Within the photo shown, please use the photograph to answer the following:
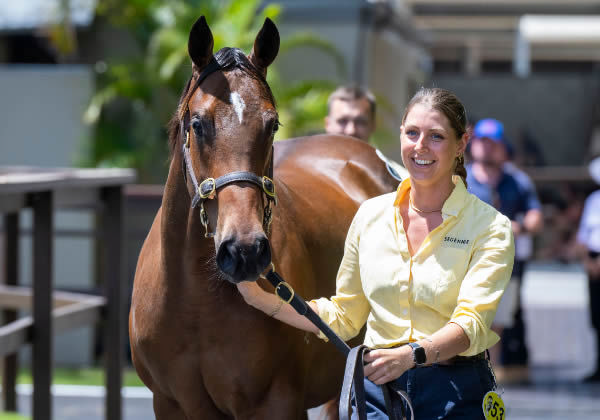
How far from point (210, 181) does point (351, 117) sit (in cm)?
286

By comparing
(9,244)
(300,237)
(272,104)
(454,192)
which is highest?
(272,104)

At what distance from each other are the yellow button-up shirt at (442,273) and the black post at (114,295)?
10.2ft

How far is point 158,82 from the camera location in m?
10.8

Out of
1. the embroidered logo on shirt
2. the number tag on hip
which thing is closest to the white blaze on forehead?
the embroidered logo on shirt

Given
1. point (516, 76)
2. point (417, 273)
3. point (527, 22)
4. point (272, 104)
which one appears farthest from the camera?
point (516, 76)

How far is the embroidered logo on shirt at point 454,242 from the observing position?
294cm

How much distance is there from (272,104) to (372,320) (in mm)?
796

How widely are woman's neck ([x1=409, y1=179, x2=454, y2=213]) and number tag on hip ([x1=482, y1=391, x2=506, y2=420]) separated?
605 mm

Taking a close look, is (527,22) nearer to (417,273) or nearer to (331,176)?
(331,176)

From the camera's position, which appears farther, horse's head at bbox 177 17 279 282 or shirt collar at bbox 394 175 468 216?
shirt collar at bbox 394 175 468 216

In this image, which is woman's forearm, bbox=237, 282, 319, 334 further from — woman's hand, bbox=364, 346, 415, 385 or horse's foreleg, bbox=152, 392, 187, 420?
horse's foreleg, bbox=152, 392, 187, 420

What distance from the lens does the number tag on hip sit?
2883 mm

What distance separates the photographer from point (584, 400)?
7.64m

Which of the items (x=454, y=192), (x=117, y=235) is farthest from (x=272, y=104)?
(x=117, y=235)
